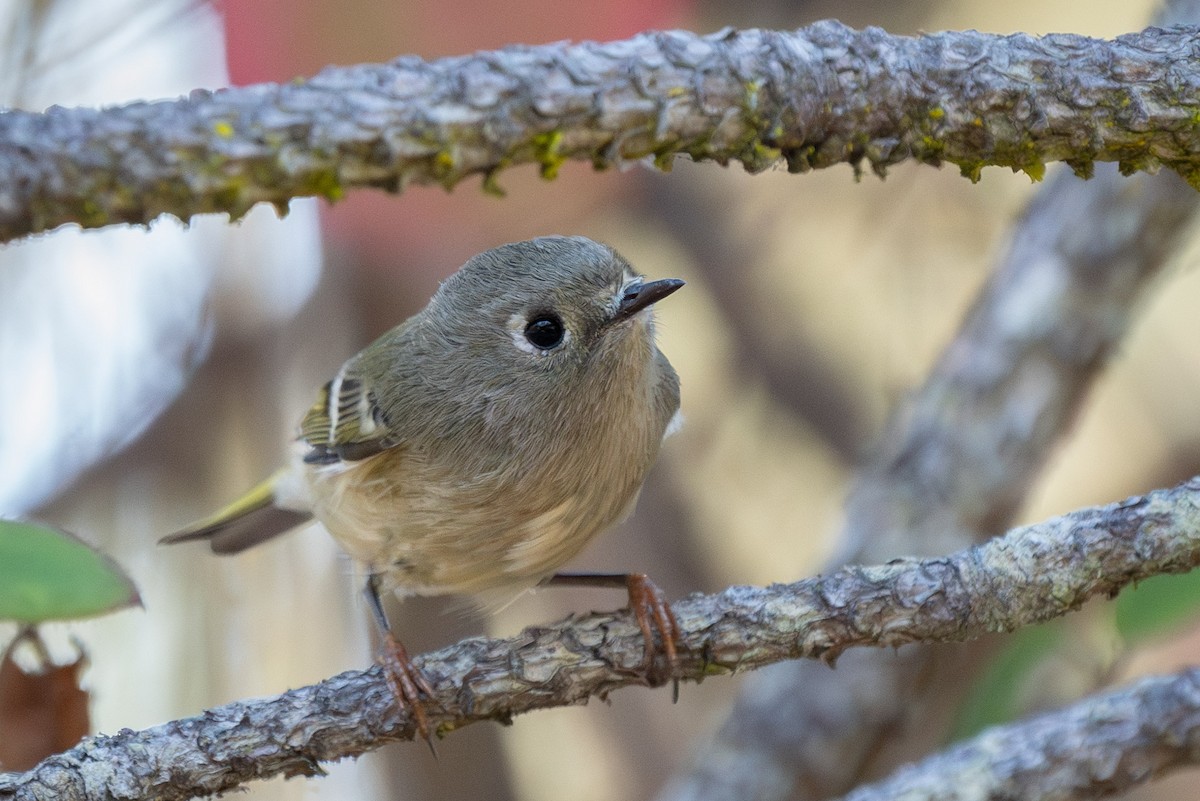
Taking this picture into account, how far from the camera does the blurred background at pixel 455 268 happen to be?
8.25 feet

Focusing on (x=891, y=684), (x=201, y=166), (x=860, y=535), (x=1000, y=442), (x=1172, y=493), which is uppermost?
(x=201, y=166)

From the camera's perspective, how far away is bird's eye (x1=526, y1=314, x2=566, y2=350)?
160 cm

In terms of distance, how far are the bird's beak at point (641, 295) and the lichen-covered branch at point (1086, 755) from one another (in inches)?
27.2

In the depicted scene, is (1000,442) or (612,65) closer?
(612,65)

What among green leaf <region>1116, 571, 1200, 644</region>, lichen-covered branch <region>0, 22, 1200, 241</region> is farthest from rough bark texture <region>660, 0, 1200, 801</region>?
lichen-covered branch <region>0, 22, 1200, 241</region>

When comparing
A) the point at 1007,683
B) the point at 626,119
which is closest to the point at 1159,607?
the point at 1007,683

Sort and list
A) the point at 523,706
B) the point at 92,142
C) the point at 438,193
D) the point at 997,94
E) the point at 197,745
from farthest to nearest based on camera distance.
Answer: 1. the point at 438,193
2. the point at 523,706
3. the point at 197,745
4. the point at 997,94
5. the point at 92,142

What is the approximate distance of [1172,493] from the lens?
1099 millimetres

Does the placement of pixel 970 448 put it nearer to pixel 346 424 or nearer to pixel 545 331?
pixel 545 331

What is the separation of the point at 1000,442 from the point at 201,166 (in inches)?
76.1

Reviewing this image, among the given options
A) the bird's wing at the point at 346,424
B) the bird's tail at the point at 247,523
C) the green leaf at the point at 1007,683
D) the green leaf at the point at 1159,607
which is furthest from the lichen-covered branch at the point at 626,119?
the bird's tail at the point at 247,523

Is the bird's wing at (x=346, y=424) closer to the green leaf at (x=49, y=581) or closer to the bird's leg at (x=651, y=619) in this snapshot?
the bird's leg at (x=651, y=619)

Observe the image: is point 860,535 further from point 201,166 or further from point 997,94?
point 201,166

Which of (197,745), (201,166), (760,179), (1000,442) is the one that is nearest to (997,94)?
(201,166)
